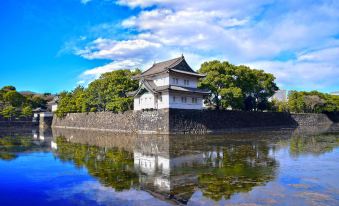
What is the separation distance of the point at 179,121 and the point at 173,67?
5608mm

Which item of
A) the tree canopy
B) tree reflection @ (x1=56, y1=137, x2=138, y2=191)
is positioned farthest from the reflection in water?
the tree canopy

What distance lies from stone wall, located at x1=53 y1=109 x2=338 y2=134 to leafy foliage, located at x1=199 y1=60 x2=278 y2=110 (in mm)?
1881

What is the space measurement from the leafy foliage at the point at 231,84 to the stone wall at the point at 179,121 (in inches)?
74.0

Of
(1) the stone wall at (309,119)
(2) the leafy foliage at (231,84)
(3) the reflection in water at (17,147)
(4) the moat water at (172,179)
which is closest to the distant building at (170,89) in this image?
(2) the leafy foliage at (231,84)

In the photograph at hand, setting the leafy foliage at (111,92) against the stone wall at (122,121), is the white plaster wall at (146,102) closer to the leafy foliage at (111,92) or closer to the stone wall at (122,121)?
the stone wall at (122,121)

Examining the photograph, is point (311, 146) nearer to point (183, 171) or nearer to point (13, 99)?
point (183, 171)

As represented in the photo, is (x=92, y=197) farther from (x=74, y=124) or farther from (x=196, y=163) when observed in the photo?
(x=74, y=124)

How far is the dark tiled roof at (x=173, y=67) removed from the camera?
99.4 feet

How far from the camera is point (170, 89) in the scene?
28.3m

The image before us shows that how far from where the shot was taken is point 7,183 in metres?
9.11

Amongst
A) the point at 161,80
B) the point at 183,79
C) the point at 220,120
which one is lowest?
the point at 220,120

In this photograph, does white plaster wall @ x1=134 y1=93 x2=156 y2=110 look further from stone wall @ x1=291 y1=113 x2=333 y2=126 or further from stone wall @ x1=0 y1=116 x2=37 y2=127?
stone wall @ x1=0 y1=116 x2=37 y2=127

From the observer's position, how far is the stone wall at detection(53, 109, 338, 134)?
94.2 feet

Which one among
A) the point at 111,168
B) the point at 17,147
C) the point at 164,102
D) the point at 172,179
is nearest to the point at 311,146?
the point at 172,179
